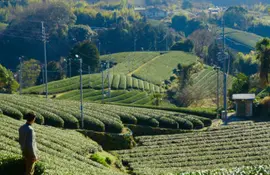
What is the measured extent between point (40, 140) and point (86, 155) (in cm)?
393

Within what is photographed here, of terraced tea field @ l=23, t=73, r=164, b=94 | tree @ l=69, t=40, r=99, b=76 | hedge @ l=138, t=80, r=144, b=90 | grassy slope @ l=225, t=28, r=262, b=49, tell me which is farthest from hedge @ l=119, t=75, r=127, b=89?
grassy slope @ l=225, t=28, r=262, b=49

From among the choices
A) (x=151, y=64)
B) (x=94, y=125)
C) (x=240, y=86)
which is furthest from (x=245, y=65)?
(x=94, y=125)

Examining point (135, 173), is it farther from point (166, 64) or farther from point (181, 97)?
point (166, 64)

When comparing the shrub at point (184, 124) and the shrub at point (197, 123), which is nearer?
the shrub at point (184, 124)

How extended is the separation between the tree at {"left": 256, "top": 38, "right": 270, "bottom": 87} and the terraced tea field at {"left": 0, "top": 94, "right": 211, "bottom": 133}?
71.1 ft

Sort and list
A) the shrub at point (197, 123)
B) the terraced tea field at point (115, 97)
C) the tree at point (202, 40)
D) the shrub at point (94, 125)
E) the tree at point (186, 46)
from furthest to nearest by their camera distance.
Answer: the tree at point (202, 40), the tree at point (186, 46), the terraced tea field at point (115, 97), the shrub at point (197, 123), the shrub at point (94, 125)

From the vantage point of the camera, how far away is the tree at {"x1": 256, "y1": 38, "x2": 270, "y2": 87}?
229 feet

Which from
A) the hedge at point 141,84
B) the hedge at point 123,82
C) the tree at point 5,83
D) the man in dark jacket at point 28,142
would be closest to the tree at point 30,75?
the hedge at point 123,82

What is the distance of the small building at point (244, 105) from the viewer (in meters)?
54.8

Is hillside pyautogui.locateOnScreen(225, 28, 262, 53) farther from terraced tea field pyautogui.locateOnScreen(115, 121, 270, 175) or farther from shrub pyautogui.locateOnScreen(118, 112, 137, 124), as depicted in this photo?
terraced tea field pyautogui.locateOnScreen(115, 121, 270, 175)

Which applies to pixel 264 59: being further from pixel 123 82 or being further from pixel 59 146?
pixel 59 146

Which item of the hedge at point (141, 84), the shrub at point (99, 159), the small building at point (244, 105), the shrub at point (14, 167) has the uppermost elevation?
the shrub at point (14, 167)

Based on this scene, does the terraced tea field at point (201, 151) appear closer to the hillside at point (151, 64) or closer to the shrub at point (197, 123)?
the shrub at point (197, 123)

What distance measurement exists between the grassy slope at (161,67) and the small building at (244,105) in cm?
4369
